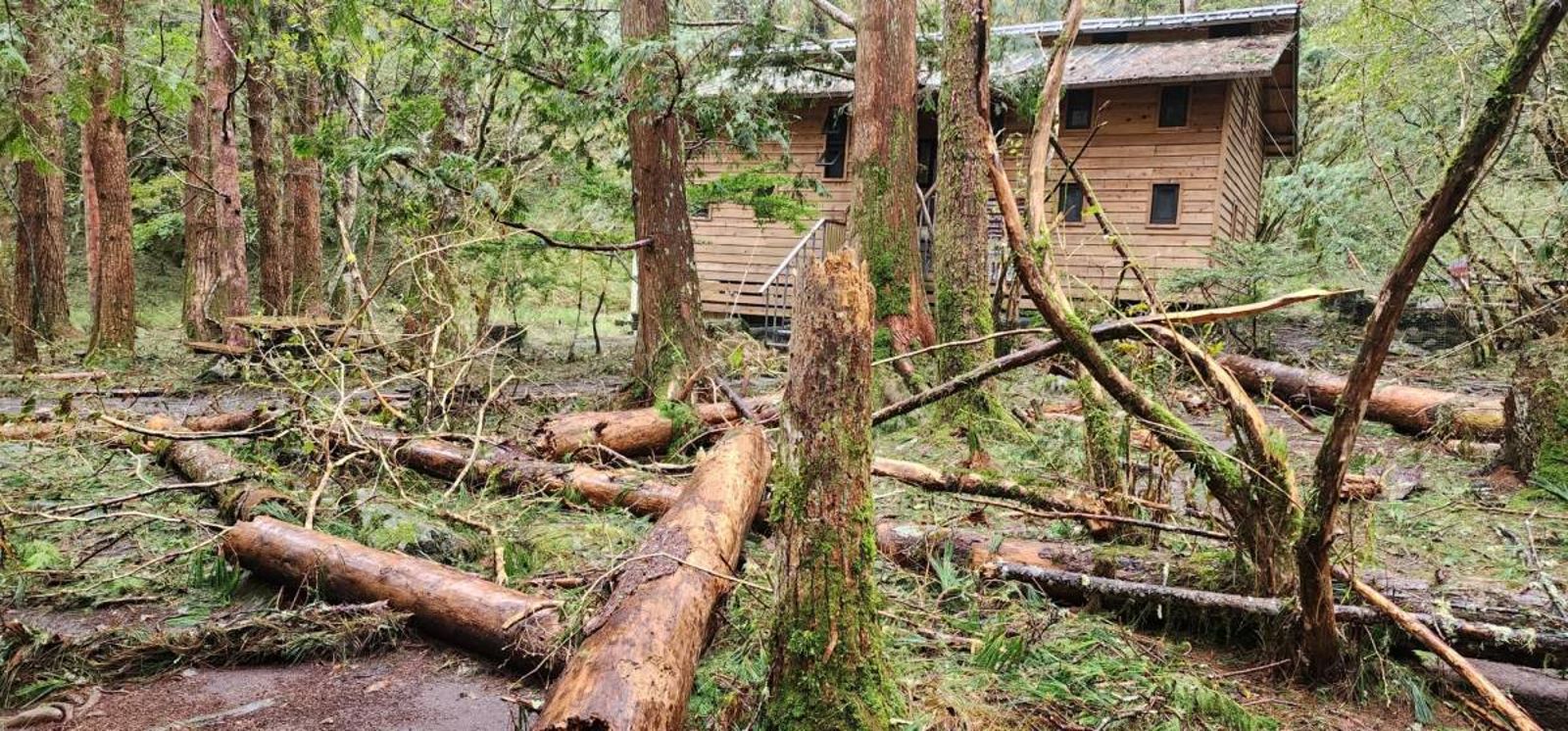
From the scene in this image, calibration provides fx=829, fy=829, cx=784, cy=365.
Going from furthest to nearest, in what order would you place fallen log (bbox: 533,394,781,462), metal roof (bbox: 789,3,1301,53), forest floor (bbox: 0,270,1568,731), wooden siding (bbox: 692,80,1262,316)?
metal roof (bbox: 789,3,1301,53) → wooden siding (bbox: 692,80,1262,316) → fallen log (bbox: 533,394,781,462) → forest floor (bbox: 0,270,1568,731)

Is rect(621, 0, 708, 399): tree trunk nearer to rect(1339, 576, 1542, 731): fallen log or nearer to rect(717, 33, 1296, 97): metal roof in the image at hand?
rect(717, 33, 1296, 97): metal roof

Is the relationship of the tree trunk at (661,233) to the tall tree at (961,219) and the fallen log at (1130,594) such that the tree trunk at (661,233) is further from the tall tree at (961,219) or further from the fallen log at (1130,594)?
the fallen log at (1130,594)

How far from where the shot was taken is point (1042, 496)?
488 centimetres

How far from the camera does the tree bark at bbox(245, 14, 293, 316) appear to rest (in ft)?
42.4

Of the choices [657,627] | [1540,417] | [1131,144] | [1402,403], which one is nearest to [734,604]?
[657,627]

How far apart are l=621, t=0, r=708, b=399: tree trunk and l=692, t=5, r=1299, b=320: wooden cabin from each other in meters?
6.21

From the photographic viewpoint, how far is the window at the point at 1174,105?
16.1 metres

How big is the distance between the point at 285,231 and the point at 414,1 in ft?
31.1

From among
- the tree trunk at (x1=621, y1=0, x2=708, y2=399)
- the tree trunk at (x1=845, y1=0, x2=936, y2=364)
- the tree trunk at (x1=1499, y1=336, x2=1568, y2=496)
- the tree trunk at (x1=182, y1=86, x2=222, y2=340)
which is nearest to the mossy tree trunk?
the tree trunk at (x1=845, y1=0, x2=936, y2=364)

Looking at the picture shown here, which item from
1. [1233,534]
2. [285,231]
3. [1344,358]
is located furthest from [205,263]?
[1344,358]

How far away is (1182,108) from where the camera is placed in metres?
16.1

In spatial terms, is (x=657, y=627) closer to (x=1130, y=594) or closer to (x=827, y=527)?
(x=827, y=527)

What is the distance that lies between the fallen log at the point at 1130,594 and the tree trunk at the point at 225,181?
10519 millimetres

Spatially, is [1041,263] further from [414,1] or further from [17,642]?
[414,1]
